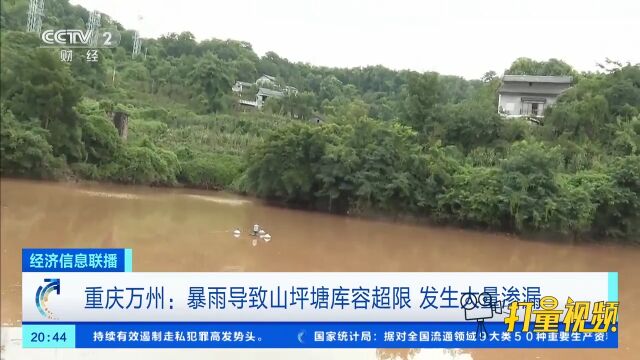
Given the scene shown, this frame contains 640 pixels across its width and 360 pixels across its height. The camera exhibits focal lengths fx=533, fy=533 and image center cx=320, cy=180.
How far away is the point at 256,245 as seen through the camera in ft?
24.3

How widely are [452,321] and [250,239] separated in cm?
477

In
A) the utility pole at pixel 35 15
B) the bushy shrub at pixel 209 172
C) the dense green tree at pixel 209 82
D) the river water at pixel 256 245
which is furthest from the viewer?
the dense green tree at pixel 209 82

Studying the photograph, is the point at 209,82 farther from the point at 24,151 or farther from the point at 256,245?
the point at 24,151

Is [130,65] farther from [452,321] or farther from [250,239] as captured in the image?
[452,321]

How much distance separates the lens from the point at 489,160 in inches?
510

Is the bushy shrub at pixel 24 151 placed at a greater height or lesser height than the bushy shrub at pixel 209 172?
greater

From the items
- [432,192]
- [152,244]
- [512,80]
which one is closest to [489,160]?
[432,192]

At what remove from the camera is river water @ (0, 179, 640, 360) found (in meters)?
4.10

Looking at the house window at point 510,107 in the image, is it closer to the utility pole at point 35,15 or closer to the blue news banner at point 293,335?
the utility pole at point 35,15

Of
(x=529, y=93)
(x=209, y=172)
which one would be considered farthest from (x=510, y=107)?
(x=209, y=172)

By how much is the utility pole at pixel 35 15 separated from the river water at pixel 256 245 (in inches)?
59.8
